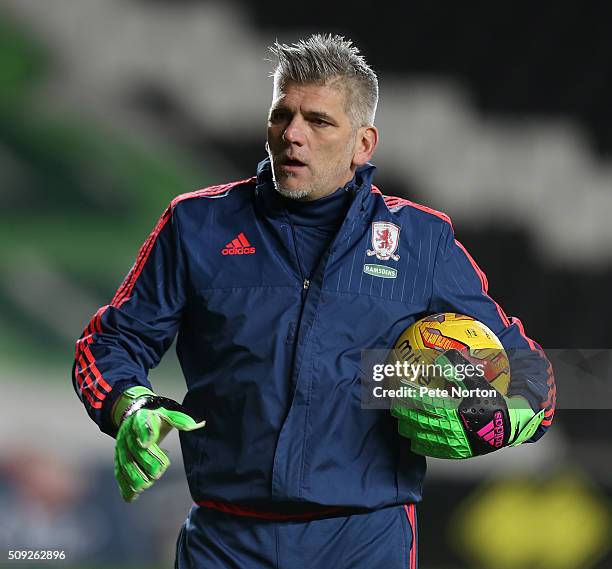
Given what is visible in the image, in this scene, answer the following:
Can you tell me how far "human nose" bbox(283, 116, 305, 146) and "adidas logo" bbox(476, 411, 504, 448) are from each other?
23.7 inches

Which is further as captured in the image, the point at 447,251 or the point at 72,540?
the point at 72,540

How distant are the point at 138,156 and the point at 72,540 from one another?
1.34 m

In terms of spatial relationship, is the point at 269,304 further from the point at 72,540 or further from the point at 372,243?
the point at 72,540

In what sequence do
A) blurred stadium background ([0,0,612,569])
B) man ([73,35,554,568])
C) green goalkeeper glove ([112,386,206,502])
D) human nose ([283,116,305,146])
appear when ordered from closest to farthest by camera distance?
green goalkeeper glove ([112,386,206,502]) → man ([73,35,554,568]) → human nose ([283,116,305,146]) → blurred stadium background ([0,0,612,569])

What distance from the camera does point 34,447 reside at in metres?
3.88

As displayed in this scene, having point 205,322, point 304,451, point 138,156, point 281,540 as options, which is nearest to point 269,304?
point 205,322

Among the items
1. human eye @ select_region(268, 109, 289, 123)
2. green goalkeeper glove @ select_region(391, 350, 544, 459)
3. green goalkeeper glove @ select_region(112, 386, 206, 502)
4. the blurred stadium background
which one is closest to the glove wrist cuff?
green goalkeeper glove @ select_region(112, 386, 206, 502)

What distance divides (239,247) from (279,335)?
21 cm

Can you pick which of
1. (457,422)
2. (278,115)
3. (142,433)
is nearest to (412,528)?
(457,422)

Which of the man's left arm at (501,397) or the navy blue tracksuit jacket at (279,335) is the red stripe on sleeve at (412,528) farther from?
the man's left arm at (501,397)

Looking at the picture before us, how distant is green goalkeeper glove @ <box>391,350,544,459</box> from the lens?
1.95 meters

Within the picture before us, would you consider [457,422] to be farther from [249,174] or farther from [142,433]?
[249,174]

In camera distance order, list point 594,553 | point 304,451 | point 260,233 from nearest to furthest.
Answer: point 304,451 → point 260,233 → point 594,553

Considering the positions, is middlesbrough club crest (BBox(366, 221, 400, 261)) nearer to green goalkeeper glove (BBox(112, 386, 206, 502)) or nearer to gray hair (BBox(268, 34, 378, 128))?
gray hair (BBox(268, 34, 378, 128))
